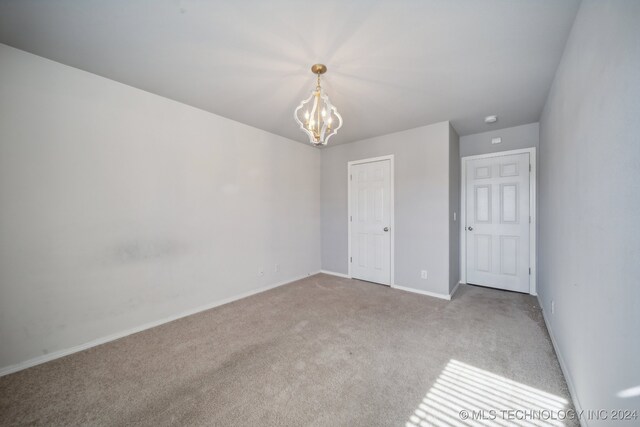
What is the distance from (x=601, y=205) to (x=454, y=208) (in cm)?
261

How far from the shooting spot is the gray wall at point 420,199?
11.3 feet

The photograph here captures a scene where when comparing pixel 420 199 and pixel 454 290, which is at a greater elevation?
pixel 420 199

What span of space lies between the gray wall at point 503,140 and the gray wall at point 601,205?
71.3 inches

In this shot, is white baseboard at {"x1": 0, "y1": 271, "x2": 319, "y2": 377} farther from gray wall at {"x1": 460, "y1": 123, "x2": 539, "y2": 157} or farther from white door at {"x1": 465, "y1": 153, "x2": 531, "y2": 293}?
gray wall at {"x1": 460, "y1": 123, "x2": 539, "y2": 157}

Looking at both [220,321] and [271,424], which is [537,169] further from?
[220,321]

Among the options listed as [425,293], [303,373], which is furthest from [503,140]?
[303,373]

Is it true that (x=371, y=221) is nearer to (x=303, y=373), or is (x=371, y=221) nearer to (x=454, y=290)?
(x=454, y=290)

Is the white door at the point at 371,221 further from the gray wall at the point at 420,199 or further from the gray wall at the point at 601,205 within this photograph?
the gray wall at the point at 601,205

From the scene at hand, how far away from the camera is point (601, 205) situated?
1193 millimetres

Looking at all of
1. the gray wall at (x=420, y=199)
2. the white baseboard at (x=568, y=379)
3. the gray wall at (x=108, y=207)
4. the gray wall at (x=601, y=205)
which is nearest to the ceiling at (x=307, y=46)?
the gray wall at (x=108, y=207)

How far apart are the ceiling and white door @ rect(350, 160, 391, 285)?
1431 millimetres

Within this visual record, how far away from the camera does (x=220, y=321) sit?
2.76 metres

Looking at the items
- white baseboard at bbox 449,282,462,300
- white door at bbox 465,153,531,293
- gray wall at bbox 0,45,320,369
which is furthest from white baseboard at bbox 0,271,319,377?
white door at bbox 465,153,531,293

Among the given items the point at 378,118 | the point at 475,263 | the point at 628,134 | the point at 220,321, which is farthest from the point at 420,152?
the point at 220,321
